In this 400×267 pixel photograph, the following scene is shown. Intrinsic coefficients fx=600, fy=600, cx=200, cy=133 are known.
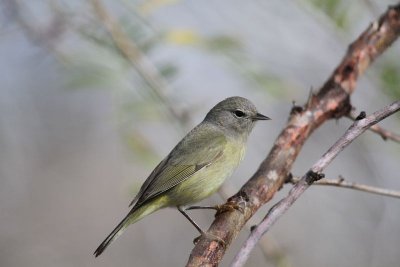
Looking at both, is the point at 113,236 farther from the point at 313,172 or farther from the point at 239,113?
the point at 313,172

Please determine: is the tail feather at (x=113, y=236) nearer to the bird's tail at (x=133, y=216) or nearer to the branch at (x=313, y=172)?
the bird's tail at (x=133, y=216)

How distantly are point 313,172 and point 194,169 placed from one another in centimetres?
195

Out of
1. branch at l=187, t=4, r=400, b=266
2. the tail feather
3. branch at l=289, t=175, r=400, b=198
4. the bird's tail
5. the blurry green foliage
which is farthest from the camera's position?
the blurry green foliage

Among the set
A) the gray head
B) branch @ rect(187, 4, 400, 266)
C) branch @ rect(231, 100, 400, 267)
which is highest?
the gray head

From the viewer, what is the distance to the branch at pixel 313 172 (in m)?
2.17

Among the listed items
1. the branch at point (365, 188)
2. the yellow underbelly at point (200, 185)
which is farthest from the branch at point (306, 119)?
the yellow underbelly at point (200, 185)

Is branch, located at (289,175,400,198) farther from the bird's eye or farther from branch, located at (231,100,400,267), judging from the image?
the bird's eye

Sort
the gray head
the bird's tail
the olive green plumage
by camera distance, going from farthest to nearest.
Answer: the gray head → the olive green plumage → the bird's tail

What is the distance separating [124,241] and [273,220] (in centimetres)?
604

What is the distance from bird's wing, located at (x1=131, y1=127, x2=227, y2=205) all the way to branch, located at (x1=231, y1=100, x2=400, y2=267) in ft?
5.91

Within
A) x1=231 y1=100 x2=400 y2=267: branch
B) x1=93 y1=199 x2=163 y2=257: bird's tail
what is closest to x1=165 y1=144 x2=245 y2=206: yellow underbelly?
x1=93 y1=199 x2=163 y2=257: bird's tail

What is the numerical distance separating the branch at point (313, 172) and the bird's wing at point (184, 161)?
70.9 inches

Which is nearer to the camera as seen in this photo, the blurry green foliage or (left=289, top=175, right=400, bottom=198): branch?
(left=289, top=175, right=400, bottom=198): branch

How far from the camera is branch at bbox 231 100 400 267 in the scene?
2170mm
